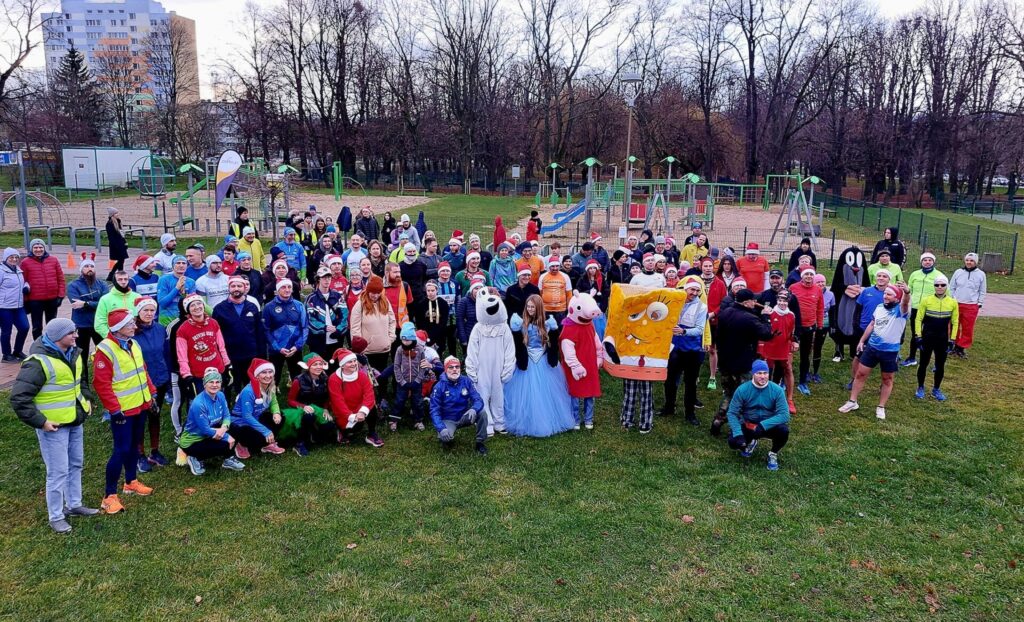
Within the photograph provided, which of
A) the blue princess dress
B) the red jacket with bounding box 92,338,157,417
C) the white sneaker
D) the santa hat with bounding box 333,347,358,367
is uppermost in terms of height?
the red jacket with bounding box 92,338,157,417

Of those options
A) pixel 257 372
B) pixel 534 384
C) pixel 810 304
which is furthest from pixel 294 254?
pixel 810 304

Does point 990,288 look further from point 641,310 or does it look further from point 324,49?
point 324,49

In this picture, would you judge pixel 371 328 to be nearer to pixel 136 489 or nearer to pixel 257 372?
pixel 257 372

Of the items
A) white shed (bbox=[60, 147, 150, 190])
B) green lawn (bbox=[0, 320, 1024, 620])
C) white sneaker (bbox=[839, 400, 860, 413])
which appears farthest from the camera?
white shed (bbox=[60, 147, 150, 190])

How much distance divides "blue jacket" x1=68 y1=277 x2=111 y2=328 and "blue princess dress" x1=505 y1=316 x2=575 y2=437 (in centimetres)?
541

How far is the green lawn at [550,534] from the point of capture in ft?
16.4

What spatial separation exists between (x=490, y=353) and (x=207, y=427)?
3.03 meters

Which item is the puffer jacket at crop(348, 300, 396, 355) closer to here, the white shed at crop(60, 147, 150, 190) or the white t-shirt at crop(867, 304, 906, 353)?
the white t-shirt at crop(867, 304, 906, 353)

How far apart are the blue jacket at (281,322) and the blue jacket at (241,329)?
18cm

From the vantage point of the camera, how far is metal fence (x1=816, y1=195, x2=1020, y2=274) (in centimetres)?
2367

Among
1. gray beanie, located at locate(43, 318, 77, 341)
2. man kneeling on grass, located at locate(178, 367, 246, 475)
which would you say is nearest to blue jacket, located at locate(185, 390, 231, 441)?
man kneeling on grass, located at locate(178, 367, 246, 475)

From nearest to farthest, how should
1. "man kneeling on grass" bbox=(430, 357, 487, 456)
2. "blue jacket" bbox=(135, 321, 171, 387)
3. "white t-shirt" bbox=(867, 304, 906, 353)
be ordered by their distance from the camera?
"blue jacket" bbox=(135, 321, 171, 387) → "man kneeling on grass" bbox=(430, 357, 487, 456) → "white t-shirt" bbox=(867, 304, 906, 353)

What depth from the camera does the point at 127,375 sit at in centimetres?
608

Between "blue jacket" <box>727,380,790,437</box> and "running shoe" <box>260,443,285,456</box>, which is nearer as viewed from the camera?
"blue jacket" <box>727,380,790,437</box>
